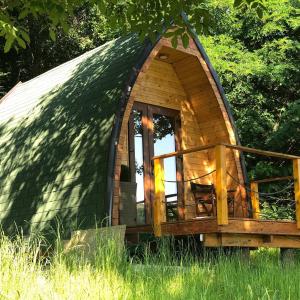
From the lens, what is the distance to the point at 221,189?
660 centimetres

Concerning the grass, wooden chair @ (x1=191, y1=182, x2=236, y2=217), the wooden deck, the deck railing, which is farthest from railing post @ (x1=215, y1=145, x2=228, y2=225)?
wooden chair @ (x1=191, y1=182, x2=236, y2=217)

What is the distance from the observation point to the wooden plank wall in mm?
9914

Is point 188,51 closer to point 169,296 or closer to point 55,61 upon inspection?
point 169,296

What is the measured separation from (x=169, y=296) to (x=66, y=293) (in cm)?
87

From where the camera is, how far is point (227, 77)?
16391 mm

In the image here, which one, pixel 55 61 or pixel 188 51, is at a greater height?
pixel 55 61

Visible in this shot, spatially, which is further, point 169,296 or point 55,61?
point 55,61

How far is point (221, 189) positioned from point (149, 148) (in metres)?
3.41

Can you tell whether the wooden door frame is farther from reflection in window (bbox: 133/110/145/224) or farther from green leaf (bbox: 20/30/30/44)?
green leaf (bbox: 20/30/30/44)

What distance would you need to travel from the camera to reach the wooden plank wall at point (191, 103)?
9.91m

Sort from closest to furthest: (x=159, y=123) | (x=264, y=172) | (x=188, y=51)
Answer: (x=188, y=51) → (x=159, y=123) → (x=264, y=172)

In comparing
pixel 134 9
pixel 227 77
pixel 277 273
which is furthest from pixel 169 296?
pixel 227 77

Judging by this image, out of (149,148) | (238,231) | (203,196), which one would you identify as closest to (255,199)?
(203,196)

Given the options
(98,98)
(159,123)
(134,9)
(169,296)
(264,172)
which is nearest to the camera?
(169,296)
